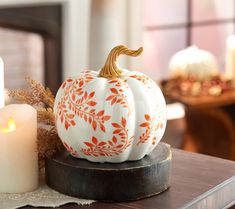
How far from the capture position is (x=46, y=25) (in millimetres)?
2740

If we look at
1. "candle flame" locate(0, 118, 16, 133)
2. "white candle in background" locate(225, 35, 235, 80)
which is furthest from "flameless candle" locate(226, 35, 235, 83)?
"candle flame" locate(0, 118, 16, 133)

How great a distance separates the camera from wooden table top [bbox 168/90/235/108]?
245 centimetres

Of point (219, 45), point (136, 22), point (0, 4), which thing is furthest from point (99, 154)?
→ point (219, 45)

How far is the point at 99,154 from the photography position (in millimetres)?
917

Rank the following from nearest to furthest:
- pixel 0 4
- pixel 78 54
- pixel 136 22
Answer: pixel 0 4
pixel 78 54
pixel 136 22

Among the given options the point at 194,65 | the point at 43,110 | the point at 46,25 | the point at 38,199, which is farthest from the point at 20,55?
the point at 38,199

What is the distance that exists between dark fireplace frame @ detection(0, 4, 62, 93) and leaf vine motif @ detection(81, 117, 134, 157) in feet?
5.61

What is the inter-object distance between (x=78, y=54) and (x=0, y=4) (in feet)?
1.54

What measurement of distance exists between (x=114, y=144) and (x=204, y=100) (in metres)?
1.62

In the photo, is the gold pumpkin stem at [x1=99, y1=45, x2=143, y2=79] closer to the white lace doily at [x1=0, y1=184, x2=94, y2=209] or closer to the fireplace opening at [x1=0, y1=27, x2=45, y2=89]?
the white lace doily at [x1=0, y1=184, x2=94, y2=209]

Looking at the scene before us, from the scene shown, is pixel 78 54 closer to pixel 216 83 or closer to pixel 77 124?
pixel 216 83

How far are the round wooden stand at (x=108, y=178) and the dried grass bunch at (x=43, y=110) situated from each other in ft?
0.09

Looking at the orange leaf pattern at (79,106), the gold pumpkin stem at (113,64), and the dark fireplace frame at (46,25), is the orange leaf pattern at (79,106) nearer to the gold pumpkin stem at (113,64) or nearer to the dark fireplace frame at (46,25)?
the gold pumpkin stem at (113,64)

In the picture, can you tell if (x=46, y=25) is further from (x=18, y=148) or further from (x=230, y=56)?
(x=18, y=148)
